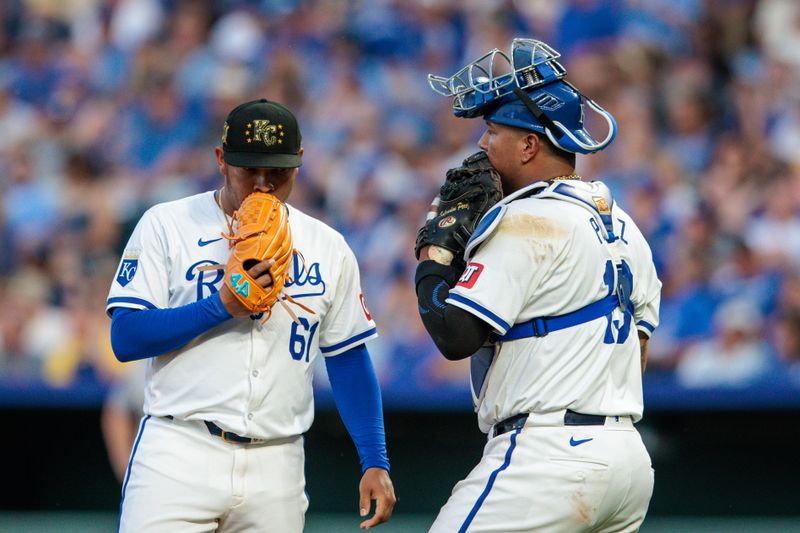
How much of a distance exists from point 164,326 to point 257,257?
331 mm

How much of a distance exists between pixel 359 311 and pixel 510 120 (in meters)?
0.80

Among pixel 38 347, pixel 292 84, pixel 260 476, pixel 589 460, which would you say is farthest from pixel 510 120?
pixel 292 84

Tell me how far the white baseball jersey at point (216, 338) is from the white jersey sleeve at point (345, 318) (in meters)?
0.06

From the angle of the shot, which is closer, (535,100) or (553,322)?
(553,322)

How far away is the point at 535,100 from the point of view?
10.7 feet

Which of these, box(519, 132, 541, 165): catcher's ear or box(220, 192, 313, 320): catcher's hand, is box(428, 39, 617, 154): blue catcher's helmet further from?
box(220, 192, 313, 320): catcher's hand

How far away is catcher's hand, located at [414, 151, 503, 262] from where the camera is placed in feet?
10.5

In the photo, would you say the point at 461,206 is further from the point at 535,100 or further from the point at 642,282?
the point at 642,282

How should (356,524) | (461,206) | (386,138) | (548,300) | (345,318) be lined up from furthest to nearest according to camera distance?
(386,138)
(356,524)
(345,318)
(461,206)
(548,300)

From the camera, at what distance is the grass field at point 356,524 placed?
21.7 feet

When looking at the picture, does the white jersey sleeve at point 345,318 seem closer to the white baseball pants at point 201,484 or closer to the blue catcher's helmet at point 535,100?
the white baseball pants at point 201,484

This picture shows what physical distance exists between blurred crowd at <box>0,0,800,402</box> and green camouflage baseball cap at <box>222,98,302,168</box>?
3.48 m

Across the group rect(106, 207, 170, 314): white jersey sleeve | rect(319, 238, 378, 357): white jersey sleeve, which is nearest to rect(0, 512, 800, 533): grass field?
rect(319, 238, 378, 357): white jersey sleeve


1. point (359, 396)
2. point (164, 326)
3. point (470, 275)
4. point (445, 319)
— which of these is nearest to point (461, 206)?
point (470, 275)
